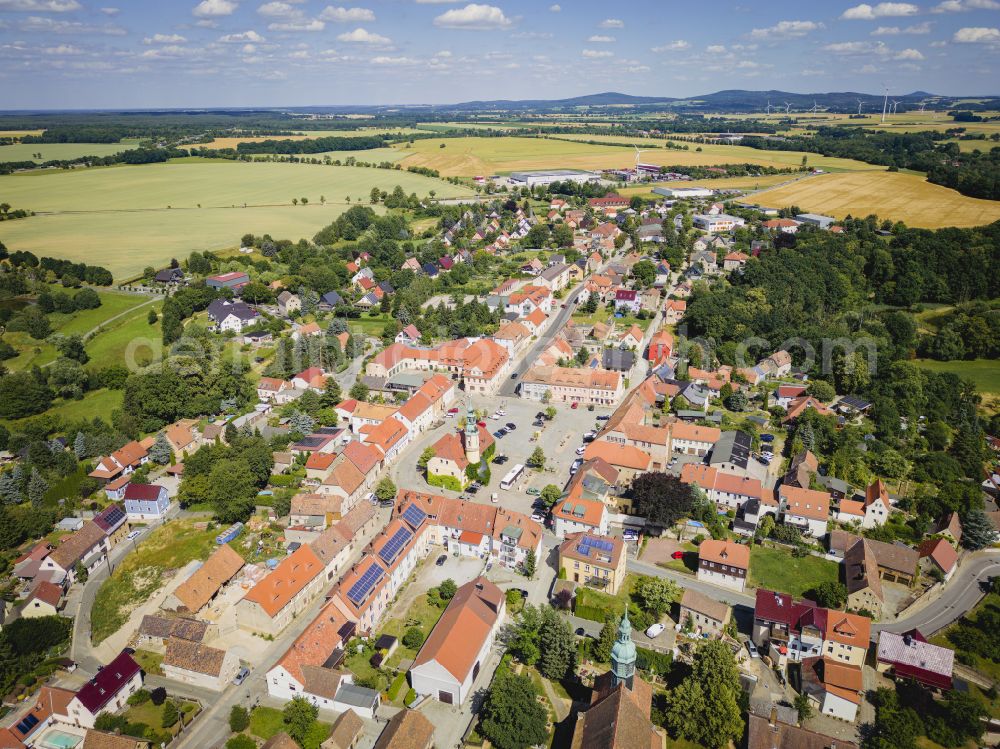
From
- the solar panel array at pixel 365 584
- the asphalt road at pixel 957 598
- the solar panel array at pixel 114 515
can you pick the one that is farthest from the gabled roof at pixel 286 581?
the asphalt road at pixel 957 598

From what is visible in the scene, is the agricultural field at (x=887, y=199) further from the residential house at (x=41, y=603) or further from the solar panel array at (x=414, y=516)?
the residential house at (x=41, y=603)

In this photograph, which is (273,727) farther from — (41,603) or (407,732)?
(41,603)

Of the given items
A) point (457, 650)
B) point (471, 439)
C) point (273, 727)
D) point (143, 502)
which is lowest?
point (273, 727)

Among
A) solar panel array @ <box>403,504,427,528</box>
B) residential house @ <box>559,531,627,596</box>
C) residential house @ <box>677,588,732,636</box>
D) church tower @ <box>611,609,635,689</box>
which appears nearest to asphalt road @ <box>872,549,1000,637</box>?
residential house @ <box>677,588,732,636</box>

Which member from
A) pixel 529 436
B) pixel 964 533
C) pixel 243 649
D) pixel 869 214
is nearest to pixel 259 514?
pixel 243 649

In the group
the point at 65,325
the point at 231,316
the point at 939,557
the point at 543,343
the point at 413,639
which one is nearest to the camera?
the point at 413,639

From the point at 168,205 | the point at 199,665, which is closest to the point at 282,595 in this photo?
the point at 199,665

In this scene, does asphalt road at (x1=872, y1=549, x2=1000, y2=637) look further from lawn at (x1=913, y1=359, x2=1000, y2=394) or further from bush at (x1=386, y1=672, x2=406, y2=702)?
lawn at (x1=913, y1=359, x2=1000, y2=394)
